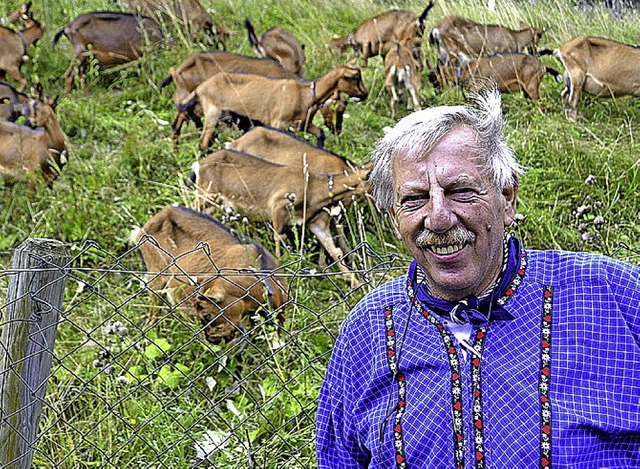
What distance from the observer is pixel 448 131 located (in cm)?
203

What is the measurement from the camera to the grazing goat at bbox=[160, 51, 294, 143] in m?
8.12

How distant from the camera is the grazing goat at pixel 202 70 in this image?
26.7ft

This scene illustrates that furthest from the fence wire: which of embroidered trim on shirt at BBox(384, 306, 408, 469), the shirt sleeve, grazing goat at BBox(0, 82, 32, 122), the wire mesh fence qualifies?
grazing goat at BBox(0, 82, 32, 122)

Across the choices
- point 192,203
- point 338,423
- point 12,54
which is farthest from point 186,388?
point 12,54

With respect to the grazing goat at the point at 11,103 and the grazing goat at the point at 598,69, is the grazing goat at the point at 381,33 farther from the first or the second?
the grazing goat at the point at 11,103

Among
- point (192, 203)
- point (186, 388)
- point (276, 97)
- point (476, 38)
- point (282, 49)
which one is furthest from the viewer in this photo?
point (282, 49)

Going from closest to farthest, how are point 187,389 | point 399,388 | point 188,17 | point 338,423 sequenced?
point 399,388
point 338,423
point 187,389
point 188,17

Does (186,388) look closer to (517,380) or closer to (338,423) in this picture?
(338,423)

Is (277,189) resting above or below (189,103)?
above

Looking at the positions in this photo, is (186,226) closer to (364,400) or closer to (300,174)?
(300,174)

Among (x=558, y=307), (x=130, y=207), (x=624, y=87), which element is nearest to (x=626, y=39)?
(x=624, y=87)

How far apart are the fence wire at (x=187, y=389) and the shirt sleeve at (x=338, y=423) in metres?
0.66

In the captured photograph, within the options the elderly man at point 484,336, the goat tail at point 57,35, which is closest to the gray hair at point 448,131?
the elderly man at point 484,336

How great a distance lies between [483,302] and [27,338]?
1362 millimetres
